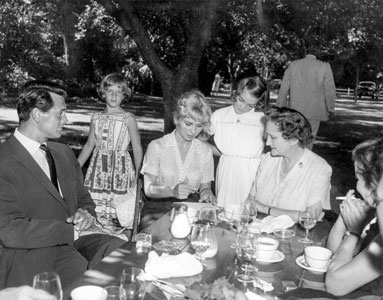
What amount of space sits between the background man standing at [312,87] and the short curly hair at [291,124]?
152 inches

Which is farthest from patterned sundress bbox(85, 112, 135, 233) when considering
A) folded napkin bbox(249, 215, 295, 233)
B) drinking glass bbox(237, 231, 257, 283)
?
drinking glass bbox(237, 231, 257, 283)

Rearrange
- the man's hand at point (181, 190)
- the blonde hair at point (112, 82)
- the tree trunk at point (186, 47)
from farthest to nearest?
the tree trunk at point (186, 47), the blonde hair at point (112, 82), the man's hand at point (181, 190)

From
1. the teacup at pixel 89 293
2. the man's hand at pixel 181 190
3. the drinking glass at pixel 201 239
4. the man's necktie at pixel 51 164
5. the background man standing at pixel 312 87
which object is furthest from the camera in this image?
the background man standing at pixel 312 87

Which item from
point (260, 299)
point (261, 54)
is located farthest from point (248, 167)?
Answer: point (261, 54)

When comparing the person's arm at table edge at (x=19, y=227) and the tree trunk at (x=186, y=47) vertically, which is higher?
the tree trunk at (x=186, y=47)

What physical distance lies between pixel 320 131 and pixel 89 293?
15165 millimetres

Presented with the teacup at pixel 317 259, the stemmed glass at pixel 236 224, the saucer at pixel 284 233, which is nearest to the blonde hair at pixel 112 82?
the stemmed glass at pixel 236 224

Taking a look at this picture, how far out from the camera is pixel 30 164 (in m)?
2.91

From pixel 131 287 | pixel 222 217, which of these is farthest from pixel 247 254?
pixel 222 217

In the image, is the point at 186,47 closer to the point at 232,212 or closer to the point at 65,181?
the point at 65,181

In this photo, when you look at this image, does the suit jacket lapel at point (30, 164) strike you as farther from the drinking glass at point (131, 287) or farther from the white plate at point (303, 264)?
the white plate at point (303, 264)

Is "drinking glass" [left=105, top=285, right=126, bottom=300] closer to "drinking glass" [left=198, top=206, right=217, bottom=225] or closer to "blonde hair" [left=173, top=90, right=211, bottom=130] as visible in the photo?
"drinking glass" [left=198, top=206, right=217, bottom=225]

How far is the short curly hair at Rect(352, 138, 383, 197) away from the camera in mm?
2201

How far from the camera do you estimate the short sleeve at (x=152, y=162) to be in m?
3.90
